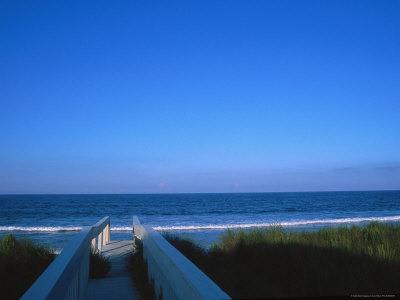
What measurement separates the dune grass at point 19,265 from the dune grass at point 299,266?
2226 millimetres

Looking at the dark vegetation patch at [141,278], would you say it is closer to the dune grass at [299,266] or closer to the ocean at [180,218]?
the dune grass at [299,266]

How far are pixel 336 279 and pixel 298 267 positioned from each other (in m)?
0.75

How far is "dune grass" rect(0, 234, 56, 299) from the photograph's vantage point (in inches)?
146

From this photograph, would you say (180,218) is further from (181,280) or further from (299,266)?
(181,280)

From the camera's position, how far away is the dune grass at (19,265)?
12.2 feet

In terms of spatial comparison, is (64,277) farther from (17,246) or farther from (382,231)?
(382,231)

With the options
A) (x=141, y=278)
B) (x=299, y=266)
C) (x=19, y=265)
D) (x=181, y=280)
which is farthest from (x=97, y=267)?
(x=181, y=280)

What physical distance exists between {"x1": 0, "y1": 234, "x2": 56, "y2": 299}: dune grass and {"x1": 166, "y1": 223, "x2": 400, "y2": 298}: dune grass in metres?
2.23

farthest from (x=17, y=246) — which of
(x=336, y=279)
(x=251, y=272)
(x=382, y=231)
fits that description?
(x=382, y=231)

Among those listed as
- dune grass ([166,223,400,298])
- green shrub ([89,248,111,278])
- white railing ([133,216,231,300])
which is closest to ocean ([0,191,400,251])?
green shrub ([89,248,111,278])

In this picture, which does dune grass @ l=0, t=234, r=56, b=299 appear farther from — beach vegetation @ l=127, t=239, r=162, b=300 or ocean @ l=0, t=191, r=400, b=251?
ocean @ l=0, t=191, r=400, b=251

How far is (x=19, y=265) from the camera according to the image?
4.79 metres

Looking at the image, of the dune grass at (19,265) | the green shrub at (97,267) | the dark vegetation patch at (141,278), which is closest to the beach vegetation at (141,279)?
the dark vegetation patch at (141,278)

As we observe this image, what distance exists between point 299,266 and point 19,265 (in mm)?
4001
